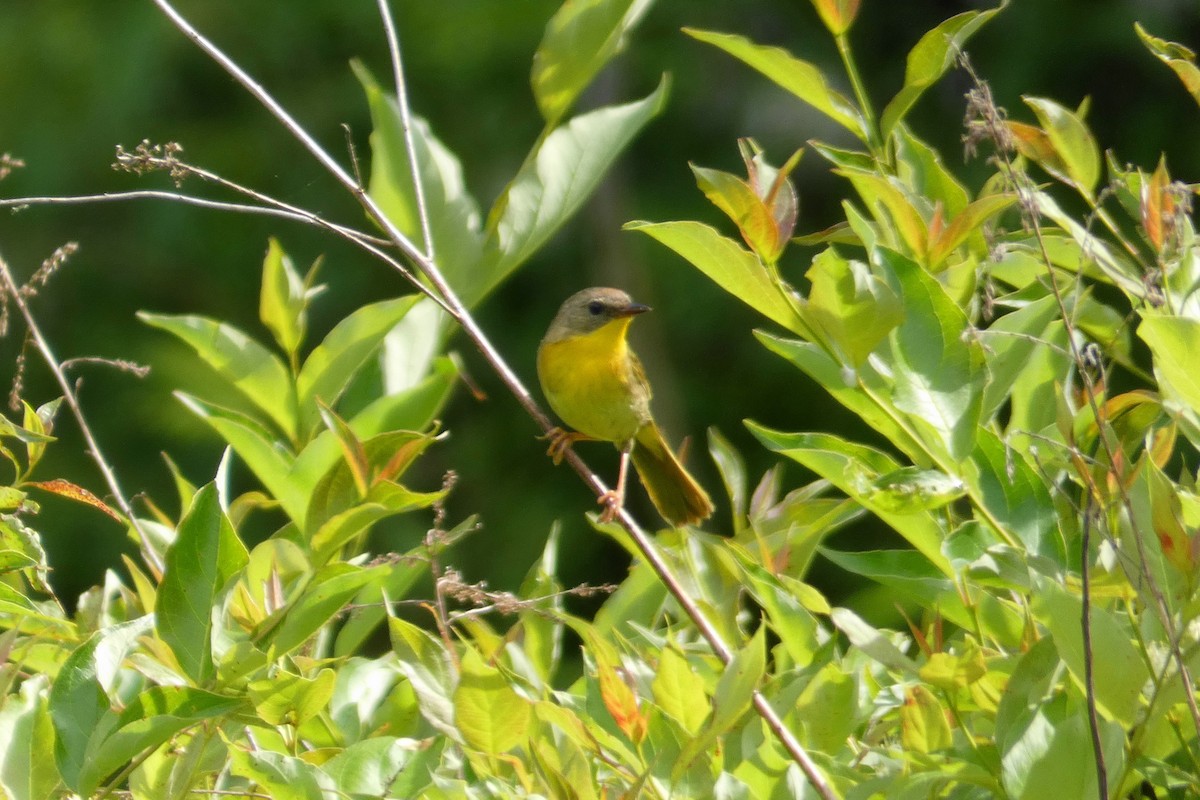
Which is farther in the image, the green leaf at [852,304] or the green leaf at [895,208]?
the green leaf at [895,208]

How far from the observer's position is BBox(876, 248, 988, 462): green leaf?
115 centimetres

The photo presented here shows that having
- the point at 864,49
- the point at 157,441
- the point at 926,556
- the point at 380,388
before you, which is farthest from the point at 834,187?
the point at 926,556

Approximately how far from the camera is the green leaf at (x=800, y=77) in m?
1.29

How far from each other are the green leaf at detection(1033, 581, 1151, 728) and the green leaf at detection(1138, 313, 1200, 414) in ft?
0.64

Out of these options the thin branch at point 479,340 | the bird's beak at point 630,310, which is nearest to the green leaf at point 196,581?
the thin branch at point 479,340

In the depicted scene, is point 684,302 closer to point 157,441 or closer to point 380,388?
point 157,441

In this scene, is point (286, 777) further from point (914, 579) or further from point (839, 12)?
point (839, 12)

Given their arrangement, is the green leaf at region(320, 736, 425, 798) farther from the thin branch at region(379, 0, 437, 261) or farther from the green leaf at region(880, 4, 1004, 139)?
the green leaf at region(880, 4, 1004, 139)

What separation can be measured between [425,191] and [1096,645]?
3.13 feet

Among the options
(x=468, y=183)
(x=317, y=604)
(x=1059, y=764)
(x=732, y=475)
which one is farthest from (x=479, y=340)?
(x=468, y=183)

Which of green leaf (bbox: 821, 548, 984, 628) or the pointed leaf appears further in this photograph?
the pointed leaf

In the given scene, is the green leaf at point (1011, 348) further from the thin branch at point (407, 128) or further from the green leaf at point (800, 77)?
the thin branch at point (407, 128)

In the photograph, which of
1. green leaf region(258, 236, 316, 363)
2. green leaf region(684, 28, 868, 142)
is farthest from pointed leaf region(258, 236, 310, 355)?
green leaf region(684, 28, 868, 142)

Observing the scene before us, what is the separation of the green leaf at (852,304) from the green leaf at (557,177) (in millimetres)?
455
